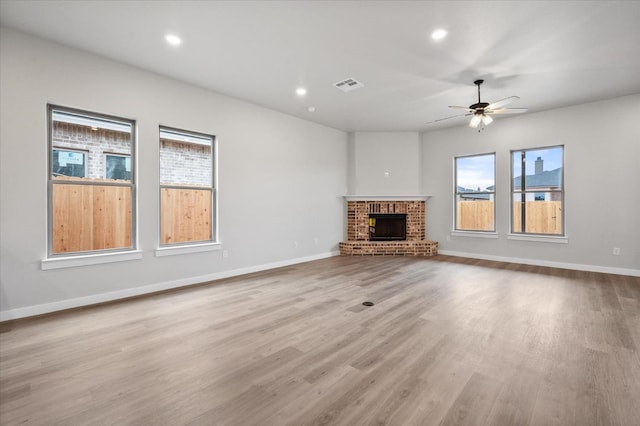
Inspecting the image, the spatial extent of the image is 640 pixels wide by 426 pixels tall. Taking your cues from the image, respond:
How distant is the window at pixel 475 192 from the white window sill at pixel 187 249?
5576 mm

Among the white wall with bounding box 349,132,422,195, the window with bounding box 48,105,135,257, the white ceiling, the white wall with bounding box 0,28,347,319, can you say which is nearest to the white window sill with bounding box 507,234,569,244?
the white wall with bounding box 349,132,422,195

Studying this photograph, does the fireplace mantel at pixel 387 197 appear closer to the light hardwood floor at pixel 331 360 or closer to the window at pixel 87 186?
the light hardwood floor at pixel 331 360

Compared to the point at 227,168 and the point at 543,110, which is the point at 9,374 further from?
the point at 543,110

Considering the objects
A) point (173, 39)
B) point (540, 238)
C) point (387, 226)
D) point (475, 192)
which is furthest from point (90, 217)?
point (540, 238)

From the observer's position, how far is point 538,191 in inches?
239

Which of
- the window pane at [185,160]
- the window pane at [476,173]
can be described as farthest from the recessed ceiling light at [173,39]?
the window pane at [476,173]

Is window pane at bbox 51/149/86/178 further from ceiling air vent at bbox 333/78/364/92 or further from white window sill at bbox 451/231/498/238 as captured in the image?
white window sill at bbox 451/231/498/238

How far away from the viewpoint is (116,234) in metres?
4.04

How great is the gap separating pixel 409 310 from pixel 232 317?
1.96 m

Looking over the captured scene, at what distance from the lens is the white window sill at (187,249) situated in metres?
4.28

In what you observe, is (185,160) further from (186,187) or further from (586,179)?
(586,179)

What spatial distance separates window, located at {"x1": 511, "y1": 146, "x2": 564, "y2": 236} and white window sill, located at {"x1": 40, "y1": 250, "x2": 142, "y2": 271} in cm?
707

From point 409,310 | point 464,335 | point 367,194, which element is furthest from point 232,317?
point 367,194

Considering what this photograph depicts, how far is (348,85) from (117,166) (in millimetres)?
3509
